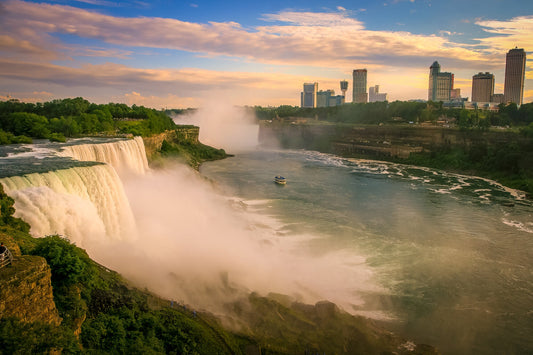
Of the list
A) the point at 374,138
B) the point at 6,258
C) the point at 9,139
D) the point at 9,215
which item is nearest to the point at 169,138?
the point at 9,139

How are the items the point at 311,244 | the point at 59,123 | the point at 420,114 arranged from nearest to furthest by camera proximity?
the point at 311,244
the point at 59,123
the point at 420,114

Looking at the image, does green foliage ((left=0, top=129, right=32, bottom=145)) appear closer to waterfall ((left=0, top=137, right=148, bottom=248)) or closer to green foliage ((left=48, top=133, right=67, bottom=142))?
green foliage ((left=48, top=133, right=67, bottom=142))

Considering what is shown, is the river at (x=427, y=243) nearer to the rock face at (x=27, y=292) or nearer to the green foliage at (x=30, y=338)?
the green foliage at (x=30, y=338)

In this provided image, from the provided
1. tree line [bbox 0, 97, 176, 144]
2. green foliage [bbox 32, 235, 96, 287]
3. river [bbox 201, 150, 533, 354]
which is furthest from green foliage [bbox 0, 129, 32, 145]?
green foliage [bbox 32, 235, 96, 287]

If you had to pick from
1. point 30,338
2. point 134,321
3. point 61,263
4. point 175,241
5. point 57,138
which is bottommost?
point 175,241

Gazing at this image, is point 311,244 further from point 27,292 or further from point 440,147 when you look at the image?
point 440,147

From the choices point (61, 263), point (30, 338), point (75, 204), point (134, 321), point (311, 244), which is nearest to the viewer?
point (30, 338)

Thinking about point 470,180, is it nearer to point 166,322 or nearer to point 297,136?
point 166,322
